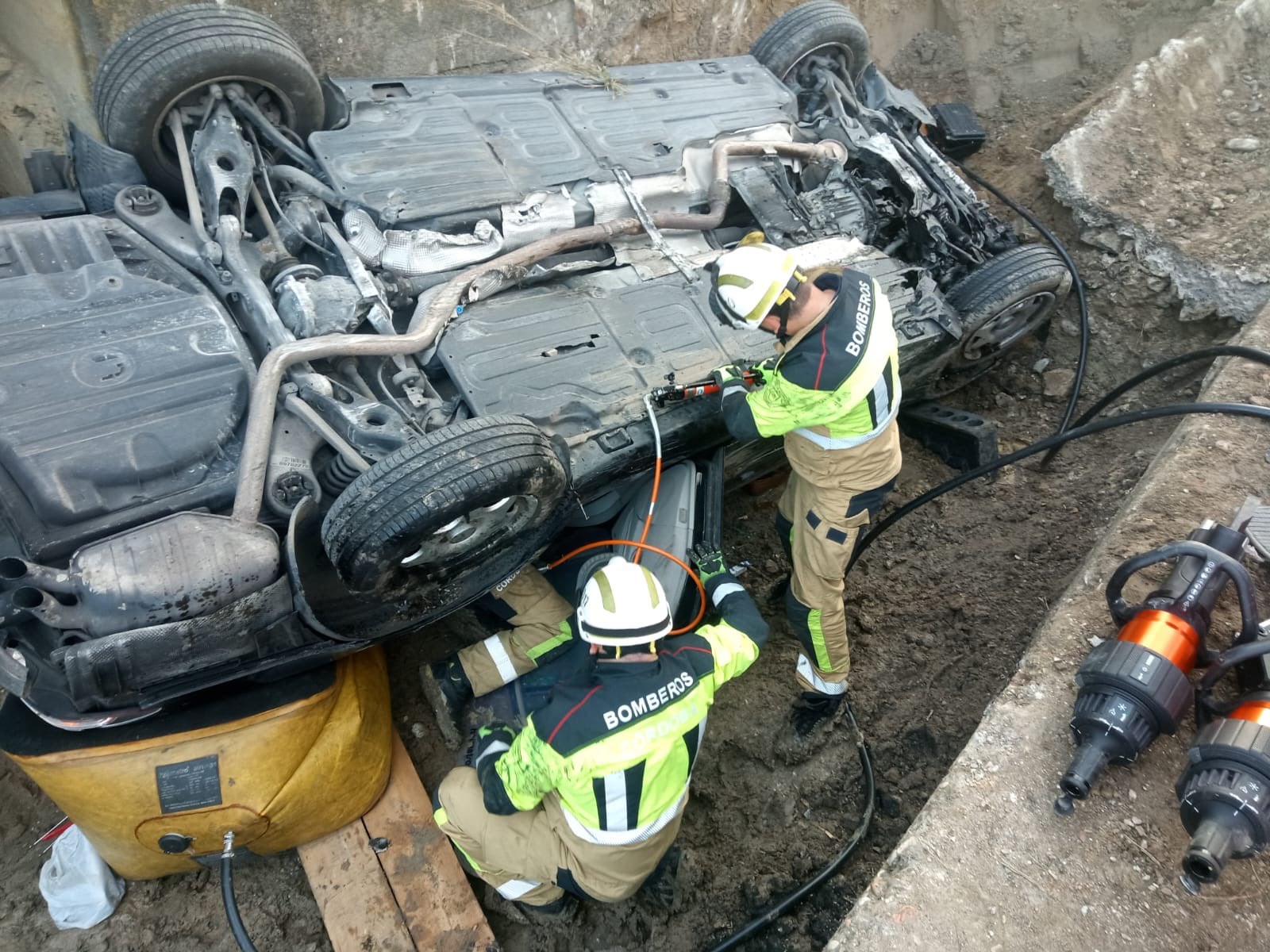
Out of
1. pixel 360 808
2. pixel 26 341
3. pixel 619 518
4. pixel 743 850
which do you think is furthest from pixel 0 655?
pixel 743 850

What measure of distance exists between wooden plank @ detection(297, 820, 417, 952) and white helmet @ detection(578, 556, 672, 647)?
137 centimetres

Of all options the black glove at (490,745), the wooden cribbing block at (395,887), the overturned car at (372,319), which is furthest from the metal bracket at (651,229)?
the wooden cribbing block at (395,887)

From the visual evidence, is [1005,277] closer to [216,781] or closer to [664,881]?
[664,881]

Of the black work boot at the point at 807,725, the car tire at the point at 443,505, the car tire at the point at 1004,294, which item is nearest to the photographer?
the car tire at the point at 443,505

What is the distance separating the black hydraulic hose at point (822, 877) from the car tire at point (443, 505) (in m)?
1.60

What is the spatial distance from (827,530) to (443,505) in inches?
66.4

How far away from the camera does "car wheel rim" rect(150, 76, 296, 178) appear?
11.0 ft

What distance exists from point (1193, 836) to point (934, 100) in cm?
609

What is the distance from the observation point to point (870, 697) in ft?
11.9

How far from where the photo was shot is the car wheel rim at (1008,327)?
4.09 m

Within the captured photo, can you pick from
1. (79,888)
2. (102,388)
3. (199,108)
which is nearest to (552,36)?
(199,108)

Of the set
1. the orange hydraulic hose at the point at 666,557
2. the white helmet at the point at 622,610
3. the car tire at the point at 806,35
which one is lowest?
the orange hydraulic hose at the point at 666,557

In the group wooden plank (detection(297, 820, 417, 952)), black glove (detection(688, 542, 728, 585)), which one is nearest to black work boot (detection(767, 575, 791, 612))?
black glove (detection(688, 542, 728, 585))

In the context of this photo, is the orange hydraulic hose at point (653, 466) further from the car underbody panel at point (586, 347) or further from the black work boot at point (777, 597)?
the black work boot at point (777, 597)
